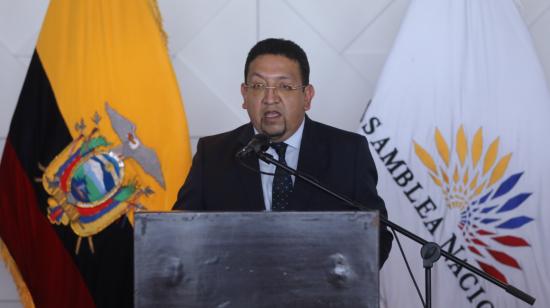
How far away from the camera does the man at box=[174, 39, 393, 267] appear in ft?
7.36

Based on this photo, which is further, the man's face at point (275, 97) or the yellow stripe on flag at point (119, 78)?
the yellow stripe on flag at point (119, 78)

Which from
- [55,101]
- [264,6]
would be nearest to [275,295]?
[55,101]

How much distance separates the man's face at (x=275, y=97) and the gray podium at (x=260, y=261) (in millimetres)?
837

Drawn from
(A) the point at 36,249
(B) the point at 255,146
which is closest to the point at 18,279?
(A) the point at 36,249

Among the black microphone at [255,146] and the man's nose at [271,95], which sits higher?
the man's nose at [271,95]

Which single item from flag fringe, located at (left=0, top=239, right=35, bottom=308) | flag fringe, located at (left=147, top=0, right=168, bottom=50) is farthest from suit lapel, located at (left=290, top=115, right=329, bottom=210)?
flag fringe, located at (left=0, top=239, right=35, bottom=308)

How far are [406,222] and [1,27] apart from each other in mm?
2219

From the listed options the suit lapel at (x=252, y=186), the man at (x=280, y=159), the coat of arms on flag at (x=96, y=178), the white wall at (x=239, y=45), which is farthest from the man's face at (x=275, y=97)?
the white wall at (x=239, y=45)

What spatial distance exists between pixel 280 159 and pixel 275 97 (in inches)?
7.7

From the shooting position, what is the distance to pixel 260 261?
4.66 ft

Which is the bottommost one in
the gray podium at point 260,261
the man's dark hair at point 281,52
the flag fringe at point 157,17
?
the gray podium at point 260,261

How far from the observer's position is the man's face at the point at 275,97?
2.24m

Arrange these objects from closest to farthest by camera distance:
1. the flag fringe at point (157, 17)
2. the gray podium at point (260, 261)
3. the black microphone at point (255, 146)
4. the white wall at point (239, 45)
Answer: the gray podium at point (260, 261)
the black microphone at point (255, 146)
the flag fringe at point (157, 17)
the white wall at point (239, 45)

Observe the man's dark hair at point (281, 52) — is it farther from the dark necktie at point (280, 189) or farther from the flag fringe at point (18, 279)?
the flag fringe at point (18, 279)
